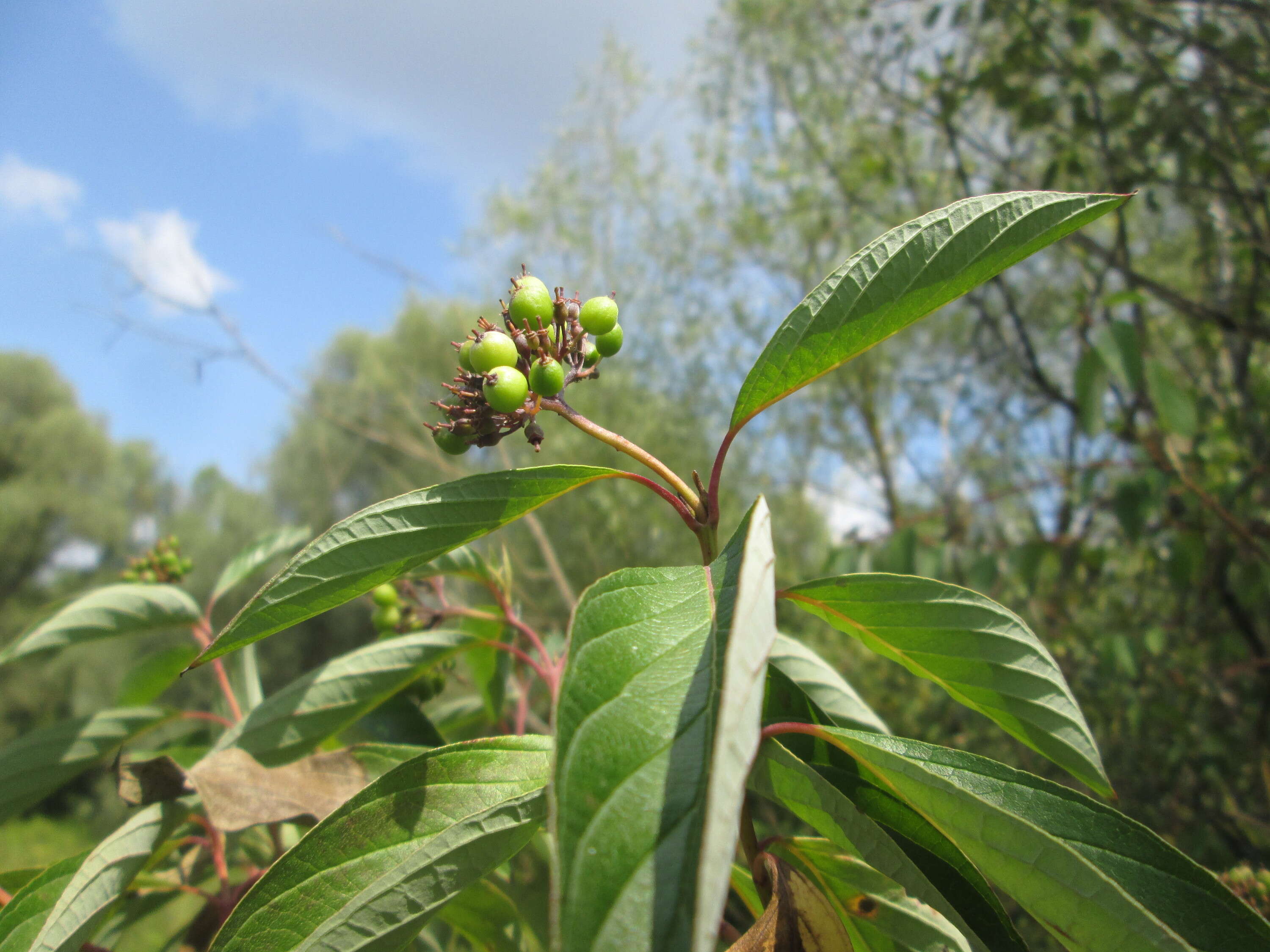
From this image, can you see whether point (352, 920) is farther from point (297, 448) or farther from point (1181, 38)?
point (297, 448)

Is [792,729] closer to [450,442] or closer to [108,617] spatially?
[450,442]

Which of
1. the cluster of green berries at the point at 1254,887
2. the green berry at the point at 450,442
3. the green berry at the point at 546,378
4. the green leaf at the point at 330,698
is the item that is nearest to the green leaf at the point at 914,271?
the green berry at the point at 546,378

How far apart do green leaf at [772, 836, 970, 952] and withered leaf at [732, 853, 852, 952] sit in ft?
0.10

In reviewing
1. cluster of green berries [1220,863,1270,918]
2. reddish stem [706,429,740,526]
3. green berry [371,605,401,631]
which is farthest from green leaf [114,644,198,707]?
cluster of green berries [1220,863,1270,918]

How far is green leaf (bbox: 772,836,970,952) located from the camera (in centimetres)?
45

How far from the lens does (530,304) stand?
636 mm

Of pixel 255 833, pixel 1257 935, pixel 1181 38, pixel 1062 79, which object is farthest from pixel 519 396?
pixel 1062 79

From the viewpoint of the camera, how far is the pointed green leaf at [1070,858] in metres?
0.38

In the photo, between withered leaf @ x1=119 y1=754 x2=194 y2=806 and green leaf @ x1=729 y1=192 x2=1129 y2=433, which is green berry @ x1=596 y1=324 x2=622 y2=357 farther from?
withered leaf @ x1=119 y1=754 x2=194 y2=806

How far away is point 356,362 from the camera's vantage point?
13539 mm

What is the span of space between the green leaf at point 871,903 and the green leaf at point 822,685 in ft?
0.84

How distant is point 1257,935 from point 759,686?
0.37 m

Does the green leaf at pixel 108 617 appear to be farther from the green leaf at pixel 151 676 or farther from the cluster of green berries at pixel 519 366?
the cluster of green berries at pixel 519 366

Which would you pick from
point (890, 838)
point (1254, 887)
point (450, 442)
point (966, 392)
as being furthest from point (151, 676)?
point (966, 392)
